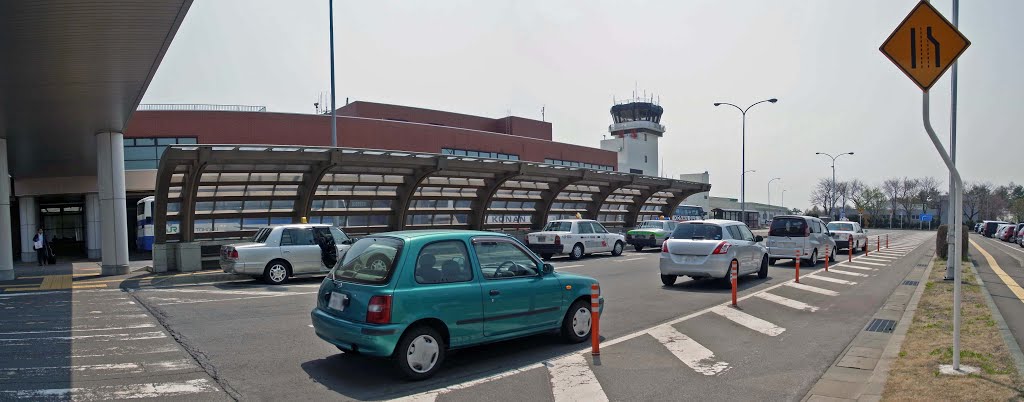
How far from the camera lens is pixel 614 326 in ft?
32.3

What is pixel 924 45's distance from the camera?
20.4 ft

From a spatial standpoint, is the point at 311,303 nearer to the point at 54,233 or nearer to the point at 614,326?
the point at 614,326

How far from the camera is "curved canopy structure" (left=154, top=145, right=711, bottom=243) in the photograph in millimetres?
19000

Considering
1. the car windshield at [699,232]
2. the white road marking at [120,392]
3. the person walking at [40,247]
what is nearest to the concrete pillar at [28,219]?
the person walking at [40,247]

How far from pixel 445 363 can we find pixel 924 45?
238 inches

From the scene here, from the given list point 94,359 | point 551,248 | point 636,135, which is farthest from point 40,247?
point 636,135

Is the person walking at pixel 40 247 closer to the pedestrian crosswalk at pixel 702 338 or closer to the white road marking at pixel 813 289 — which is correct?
the pedestrian crosswalk at pixel 702 338

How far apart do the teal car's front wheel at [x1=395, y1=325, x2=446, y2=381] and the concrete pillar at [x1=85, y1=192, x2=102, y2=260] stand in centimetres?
3192

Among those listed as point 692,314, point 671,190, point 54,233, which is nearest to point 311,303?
point 692,314

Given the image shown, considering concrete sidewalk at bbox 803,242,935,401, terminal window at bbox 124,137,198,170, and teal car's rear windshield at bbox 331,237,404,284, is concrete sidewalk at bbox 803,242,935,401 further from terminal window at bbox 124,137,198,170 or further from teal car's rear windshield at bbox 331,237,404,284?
terminal window at bbox 124,137,198,170

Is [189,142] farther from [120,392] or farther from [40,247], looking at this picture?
[120,392]

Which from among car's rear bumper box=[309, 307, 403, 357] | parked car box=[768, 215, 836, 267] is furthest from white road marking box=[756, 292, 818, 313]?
car's rear bumper box=[309, 307, 403, 357]

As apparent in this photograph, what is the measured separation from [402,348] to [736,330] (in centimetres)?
549

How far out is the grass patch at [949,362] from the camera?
18.7ft
